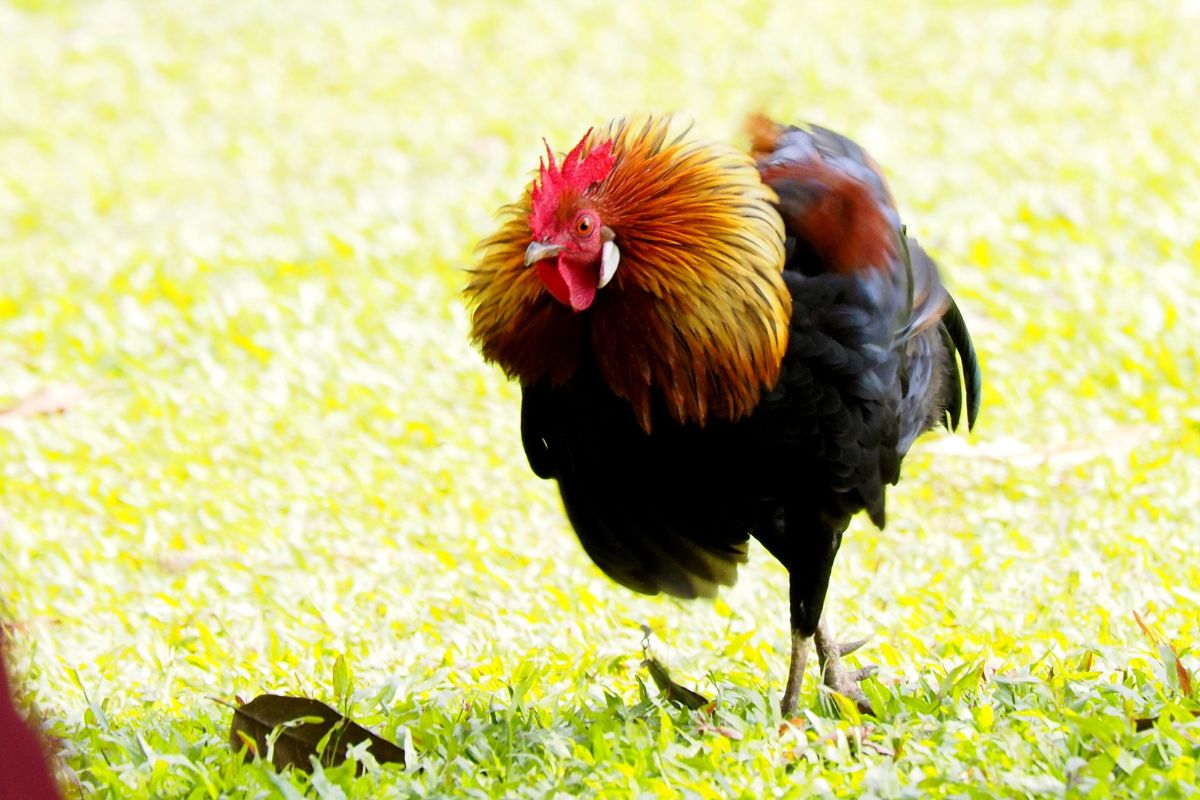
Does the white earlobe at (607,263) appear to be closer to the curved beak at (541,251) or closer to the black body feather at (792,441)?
the curved beak at (541,251)

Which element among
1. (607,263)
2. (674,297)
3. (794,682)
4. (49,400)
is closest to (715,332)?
(674,297)

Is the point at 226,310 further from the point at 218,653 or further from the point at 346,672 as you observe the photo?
the point at 346,672

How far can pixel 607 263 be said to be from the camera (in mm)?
3580

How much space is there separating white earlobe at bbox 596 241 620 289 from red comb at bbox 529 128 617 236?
14 cm

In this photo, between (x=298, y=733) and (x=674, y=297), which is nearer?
(x=674, y=297)

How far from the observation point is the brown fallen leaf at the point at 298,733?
3699mm

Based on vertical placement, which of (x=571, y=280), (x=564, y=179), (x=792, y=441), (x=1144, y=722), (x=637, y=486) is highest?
(x=564, y=179)

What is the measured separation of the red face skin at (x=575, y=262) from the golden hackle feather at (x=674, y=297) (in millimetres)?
47

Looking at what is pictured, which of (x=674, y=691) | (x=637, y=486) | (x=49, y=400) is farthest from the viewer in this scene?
(x=49, y=400)

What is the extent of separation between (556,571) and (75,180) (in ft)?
16.6

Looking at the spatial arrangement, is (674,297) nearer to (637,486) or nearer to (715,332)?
(715,332)

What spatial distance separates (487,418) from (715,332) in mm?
3037

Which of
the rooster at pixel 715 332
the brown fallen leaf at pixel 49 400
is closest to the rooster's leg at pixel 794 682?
the rooster at pixel 715 332

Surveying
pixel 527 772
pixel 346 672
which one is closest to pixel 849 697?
pixel 527 772
